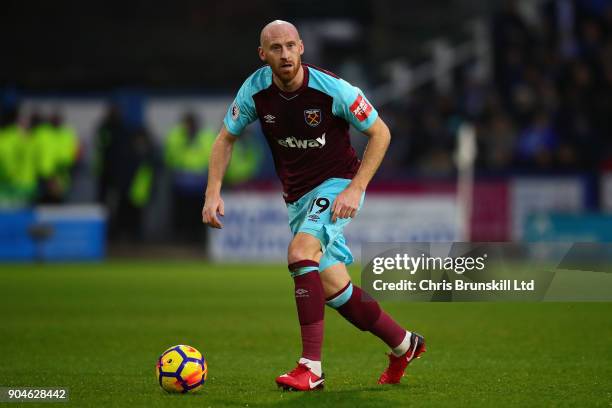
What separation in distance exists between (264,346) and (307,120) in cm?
289

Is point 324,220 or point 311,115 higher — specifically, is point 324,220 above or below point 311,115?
below

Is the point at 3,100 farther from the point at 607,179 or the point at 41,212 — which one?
the point at 607,179

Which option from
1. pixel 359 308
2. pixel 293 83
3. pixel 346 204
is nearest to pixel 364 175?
pixel 346 204

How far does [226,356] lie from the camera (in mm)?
8789

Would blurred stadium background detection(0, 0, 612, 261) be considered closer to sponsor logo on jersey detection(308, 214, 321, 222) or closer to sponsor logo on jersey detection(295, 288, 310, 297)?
sponsor logo on jersey detection(308, 214, 321, 222)

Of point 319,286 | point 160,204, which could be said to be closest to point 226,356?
point 319,286

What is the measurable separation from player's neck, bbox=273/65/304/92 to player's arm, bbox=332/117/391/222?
1.54 ft

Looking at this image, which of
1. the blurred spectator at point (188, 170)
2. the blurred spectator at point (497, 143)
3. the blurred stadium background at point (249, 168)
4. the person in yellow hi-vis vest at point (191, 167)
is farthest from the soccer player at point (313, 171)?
the person in yellow hi-vis vest at point (191, 167)

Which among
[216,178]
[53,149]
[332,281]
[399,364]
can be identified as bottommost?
[399,364]

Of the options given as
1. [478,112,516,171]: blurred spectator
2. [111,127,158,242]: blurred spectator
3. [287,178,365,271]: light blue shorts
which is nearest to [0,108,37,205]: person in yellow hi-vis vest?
[111,127,158,242]: blurred spectator

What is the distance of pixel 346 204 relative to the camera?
22.3ft

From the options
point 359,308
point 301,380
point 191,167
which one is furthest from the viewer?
point 191,167

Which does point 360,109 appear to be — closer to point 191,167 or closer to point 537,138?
point 537,138

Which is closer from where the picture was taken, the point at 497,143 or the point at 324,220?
the point at 324,220
